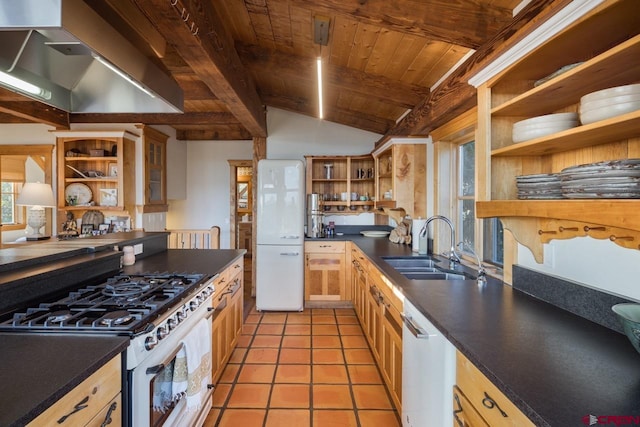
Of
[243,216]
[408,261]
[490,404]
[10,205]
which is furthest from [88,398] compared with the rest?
[243,216]

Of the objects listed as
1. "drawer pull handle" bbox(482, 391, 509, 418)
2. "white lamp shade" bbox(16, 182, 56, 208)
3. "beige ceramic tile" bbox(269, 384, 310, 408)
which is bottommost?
"beige ceramic tile" bbox(269, 384, 310, 408)

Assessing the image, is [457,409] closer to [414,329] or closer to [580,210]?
[414,329]

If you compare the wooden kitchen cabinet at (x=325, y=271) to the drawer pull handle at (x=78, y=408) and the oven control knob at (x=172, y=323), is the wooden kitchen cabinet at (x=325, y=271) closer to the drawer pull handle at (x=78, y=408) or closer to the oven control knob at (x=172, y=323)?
the oven control knob at (x=172, y=323)

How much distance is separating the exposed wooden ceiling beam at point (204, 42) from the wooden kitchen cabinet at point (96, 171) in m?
2.19

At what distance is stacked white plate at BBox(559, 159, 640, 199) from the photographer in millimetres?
908

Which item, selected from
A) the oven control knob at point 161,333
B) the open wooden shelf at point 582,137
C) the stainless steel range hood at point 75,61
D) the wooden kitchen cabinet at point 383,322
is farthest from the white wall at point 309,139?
the oven control knob at point 161,333

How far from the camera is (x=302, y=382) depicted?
2508mm

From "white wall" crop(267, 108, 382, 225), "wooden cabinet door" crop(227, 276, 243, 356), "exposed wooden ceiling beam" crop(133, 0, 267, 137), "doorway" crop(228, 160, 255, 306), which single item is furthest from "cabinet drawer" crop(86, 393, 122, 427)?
"white wall" crop(267, 108, 382, 225)

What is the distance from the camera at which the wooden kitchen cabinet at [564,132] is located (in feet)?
3.17

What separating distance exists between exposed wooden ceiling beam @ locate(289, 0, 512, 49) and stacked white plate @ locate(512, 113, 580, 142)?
74cm

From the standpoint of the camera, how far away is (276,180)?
13.7 feet

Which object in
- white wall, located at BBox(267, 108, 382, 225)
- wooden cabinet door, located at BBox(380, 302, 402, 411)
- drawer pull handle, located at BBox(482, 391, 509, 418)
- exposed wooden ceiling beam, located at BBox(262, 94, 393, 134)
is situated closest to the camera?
drawer pull handle, located at BBox(482, 391, 509, 418)

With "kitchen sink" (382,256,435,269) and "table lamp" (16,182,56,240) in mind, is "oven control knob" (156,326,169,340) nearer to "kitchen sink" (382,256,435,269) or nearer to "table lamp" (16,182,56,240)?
"kitchen sink" (382,256,435,269)

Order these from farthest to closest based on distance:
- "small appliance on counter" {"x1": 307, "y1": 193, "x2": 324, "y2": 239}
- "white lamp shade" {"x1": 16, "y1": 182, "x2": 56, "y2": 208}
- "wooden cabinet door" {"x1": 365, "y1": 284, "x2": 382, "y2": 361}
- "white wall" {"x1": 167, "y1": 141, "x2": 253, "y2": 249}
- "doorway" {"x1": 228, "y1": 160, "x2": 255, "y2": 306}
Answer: "white wall" {"x1": 167, "y1": 141, "x2": 253, "y2": 249} → "doorway" {"x1": 228, "y1": 160, "x2": 255, "y2": 306} → "small appliance on counter" {"x1": 307, "y1": 193, "x2": 324, "y2": 239} → "white lamp shade" {"x1": 16, "y1": 182, "x2": 56, "y2": 208} → "wooden cabinet door" {"x1": 365, "y1": 284, "x2": 382, "y2": 361}
